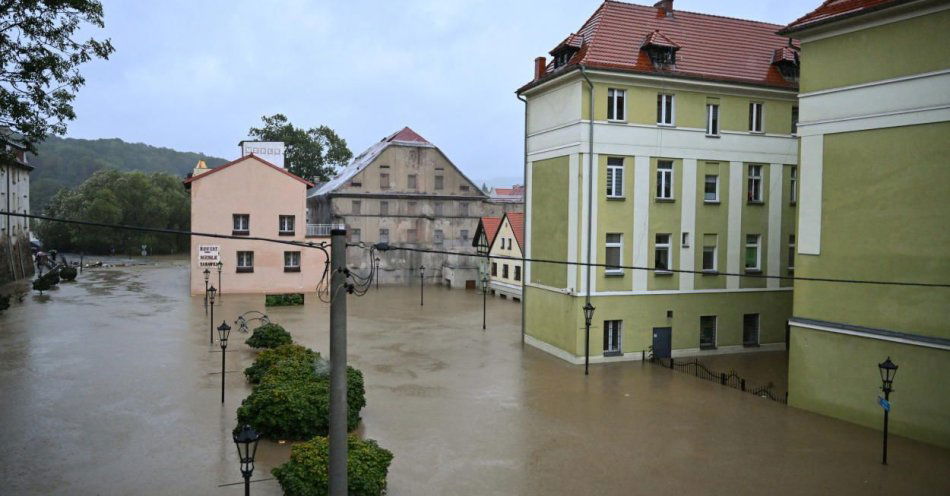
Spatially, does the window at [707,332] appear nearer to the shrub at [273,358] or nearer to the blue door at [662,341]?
the blue door at [662,341]

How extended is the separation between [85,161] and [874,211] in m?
118

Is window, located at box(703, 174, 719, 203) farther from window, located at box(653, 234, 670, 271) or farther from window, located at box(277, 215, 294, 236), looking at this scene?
window, located at box(277, 215, 294, 236)

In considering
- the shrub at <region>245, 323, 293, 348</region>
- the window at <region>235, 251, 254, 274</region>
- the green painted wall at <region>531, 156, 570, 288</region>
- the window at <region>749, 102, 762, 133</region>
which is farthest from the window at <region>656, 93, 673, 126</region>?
the window at <region>235, 251, 254, 274</region>

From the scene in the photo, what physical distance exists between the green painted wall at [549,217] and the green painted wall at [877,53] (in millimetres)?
8553

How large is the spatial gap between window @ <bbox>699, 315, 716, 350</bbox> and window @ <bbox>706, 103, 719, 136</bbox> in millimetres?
6941

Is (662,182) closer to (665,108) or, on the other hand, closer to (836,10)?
(665,108)

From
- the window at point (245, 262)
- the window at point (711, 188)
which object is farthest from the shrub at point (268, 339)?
the window at point (245, 262)

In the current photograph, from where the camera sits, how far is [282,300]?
3738 centimetres

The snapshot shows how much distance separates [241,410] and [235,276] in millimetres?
29318

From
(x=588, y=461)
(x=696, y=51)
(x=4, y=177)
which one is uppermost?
(x=696, y=51)

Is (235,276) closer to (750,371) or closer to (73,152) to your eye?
(750,371)

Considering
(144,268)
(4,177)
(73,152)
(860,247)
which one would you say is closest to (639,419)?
(860,247)

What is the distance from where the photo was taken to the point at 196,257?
41.0 m

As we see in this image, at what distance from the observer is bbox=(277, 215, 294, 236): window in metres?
43.1
